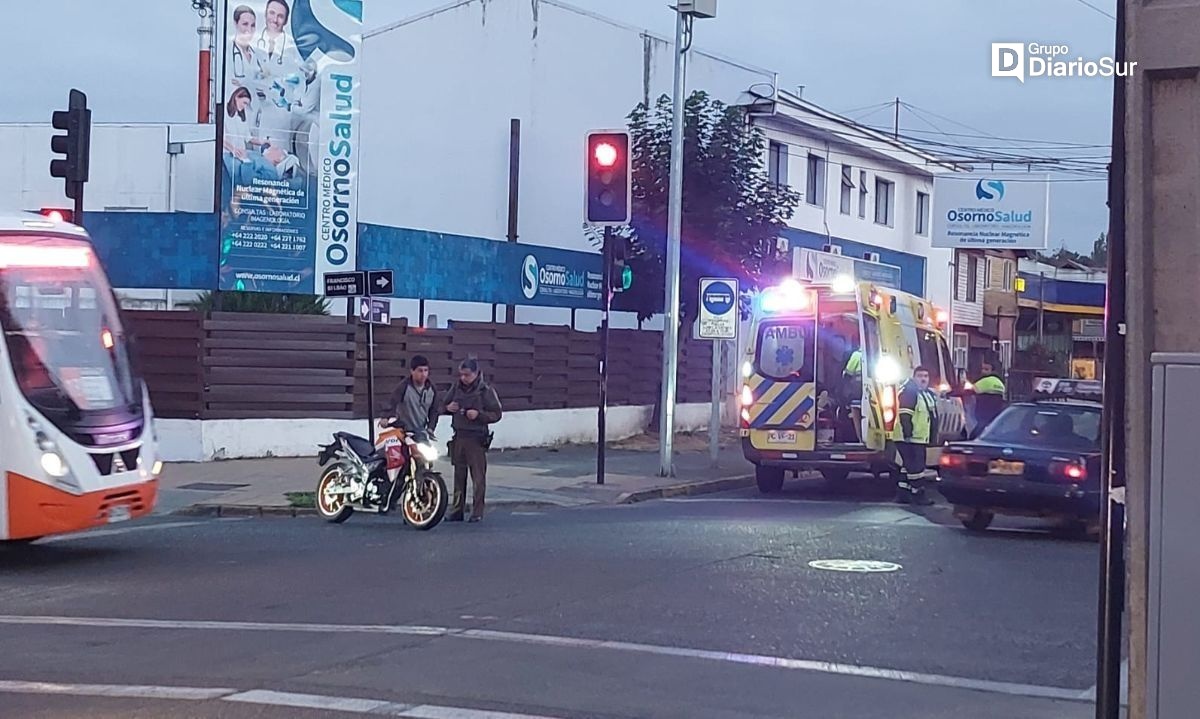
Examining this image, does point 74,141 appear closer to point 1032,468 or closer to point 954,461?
point 954,461

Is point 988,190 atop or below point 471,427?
atop

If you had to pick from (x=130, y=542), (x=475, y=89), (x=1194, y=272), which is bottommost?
(x=130, y=542)

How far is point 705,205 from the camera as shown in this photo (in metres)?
26.6

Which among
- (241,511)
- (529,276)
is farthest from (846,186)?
(241,511)

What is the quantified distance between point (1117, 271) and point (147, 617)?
738 centimetres

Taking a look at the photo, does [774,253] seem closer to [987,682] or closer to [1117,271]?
[987,682]

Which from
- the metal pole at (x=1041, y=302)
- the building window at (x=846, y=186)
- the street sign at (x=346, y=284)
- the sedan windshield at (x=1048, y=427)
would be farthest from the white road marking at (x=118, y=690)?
the metal pole at (x=1041, y=302)

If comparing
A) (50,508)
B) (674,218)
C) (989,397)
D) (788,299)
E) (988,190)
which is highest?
(988,190)

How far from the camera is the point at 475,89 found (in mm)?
32531

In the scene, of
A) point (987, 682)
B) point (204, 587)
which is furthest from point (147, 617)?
point (987, 682)

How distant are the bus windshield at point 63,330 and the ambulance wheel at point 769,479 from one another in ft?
32.7

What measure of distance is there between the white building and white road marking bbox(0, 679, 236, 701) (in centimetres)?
2300

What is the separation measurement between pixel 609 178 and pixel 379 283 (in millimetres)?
3441

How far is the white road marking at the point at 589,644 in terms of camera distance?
8227 millimetres
